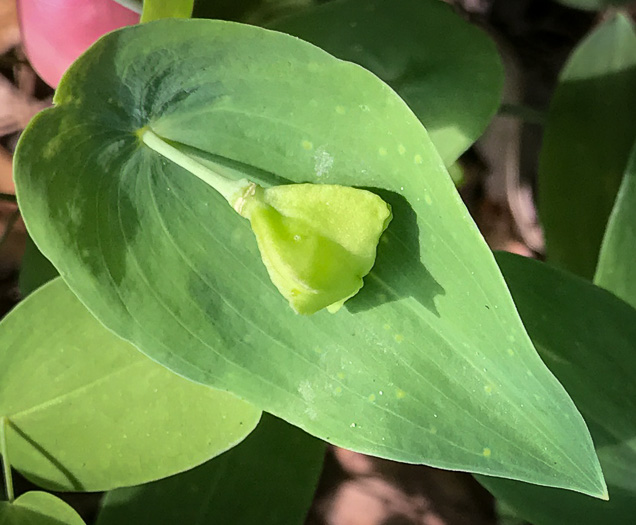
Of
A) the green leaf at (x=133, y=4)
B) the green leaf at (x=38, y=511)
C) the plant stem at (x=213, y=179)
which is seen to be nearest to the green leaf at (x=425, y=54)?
the green leaf at (x=133, y=4)

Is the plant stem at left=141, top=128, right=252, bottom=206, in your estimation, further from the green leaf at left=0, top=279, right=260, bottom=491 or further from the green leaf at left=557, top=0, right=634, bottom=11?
the green leaf at left=557, top=0, right=634, bottom=11

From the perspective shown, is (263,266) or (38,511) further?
(38,511)

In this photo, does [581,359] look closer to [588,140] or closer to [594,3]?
[588,140]

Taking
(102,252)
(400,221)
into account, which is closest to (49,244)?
(102,252)

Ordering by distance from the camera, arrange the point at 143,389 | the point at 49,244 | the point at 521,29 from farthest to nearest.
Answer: the point at 521,29 < the point at 143,389 < the point at 49,244

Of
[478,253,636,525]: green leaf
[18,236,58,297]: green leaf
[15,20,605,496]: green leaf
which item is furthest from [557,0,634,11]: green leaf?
[18,236,58,297]: green leaf

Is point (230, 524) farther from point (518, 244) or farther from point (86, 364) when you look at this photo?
point (518, 244)

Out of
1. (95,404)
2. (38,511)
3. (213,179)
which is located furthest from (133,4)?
(38,511)
